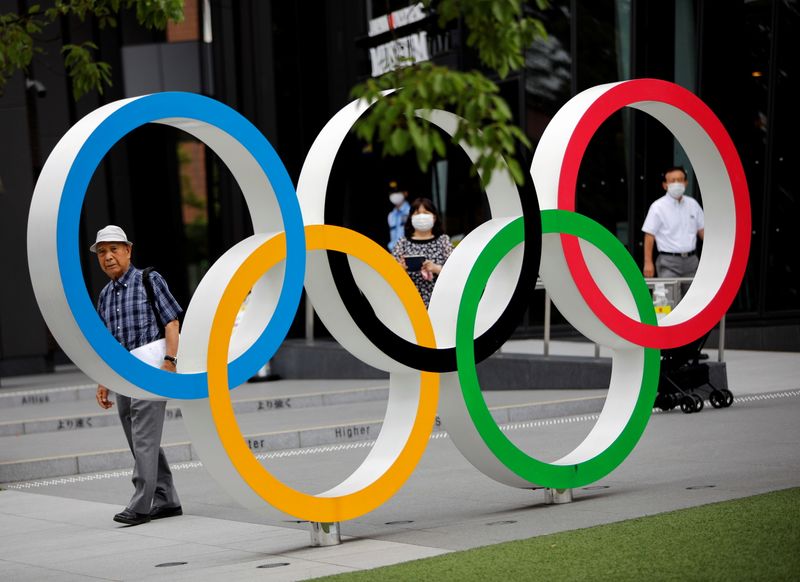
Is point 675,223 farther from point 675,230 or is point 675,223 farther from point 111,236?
point 111,236

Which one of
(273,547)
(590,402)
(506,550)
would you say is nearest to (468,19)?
(506,550)

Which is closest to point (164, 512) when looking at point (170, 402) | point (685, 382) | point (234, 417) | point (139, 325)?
point (139, 325)

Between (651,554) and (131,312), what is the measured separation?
390 centimetres

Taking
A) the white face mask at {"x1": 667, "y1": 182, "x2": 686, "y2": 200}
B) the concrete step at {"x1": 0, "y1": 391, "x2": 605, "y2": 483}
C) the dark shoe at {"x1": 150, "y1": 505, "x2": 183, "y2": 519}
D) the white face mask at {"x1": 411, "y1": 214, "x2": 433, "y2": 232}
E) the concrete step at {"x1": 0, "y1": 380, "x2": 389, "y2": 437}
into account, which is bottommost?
the concrete step at {"x1": 0, "y1": 380, "x2": 389, "y2": 437}

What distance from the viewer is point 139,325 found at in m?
8.54

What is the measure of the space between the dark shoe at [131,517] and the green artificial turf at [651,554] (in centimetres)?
263

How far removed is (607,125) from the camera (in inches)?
774

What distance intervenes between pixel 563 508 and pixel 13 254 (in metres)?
14.6

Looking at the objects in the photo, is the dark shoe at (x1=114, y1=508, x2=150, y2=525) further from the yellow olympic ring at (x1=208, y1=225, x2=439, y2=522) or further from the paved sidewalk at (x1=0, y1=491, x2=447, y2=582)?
the yellow olympic ring at (x1=208, y1=225, x2=439, y2=522)

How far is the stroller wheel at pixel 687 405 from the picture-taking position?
12352 millimetres

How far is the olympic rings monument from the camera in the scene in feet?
22.7

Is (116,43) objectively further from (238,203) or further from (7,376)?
(7,376)

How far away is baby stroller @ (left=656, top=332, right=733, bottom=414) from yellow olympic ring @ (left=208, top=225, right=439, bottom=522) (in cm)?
498

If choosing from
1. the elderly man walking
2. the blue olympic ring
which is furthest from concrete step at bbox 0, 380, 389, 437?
the blue olympic ring
